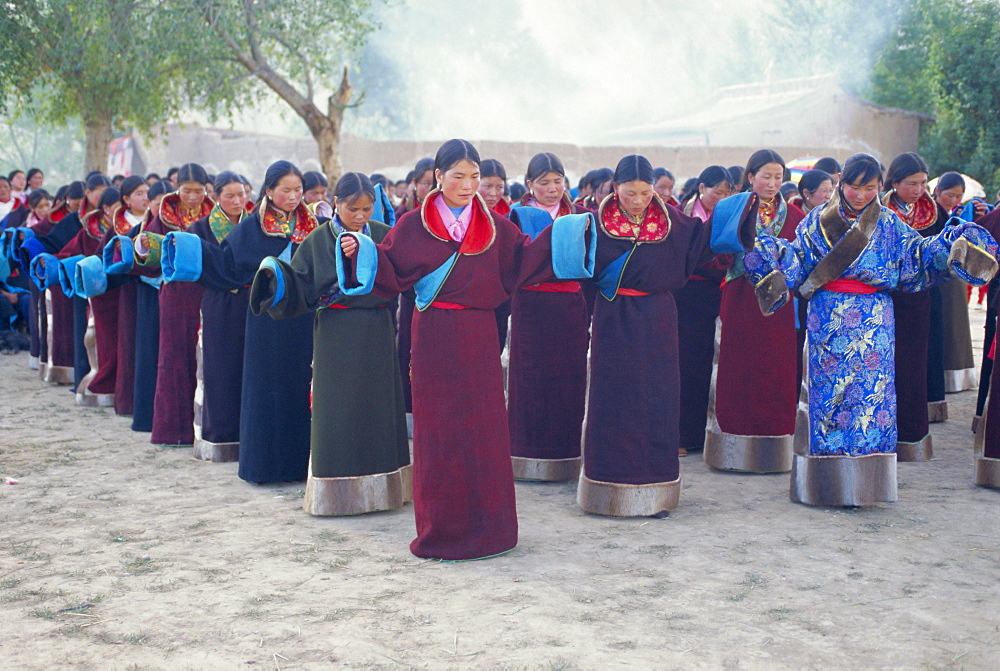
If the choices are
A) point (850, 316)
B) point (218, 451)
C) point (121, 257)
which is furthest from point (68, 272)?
point (850, 316)

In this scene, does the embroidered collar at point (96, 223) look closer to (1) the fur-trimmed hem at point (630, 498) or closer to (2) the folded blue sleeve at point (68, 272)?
(2) the folded blue sleeve at point (68, 272)

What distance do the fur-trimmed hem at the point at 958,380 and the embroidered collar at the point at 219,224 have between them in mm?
5797

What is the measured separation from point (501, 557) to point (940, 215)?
3.90 meters

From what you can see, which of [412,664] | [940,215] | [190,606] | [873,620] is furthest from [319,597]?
[940,215]

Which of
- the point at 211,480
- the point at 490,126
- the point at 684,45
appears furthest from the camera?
the point at 684,45

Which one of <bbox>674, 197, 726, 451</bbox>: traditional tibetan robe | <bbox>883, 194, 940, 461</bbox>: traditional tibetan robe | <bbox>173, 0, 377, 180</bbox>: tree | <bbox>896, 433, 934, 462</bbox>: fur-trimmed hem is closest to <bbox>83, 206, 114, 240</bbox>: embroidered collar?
<bbox>674, 197, 726, 451</bbox>: traditional tibetan robe

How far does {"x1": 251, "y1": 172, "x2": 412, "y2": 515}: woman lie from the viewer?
5051 millimetres

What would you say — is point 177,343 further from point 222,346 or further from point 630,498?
point 630,498

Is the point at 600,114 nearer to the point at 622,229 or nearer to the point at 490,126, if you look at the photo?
the point at 490,126

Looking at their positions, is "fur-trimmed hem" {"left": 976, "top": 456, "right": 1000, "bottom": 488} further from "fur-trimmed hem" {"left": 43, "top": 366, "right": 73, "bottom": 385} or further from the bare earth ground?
"fur-trimmed hem" {"left": 43, "top": 366, "right": 73, "bottom": 385}

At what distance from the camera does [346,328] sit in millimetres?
5059

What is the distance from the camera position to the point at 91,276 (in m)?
7.09

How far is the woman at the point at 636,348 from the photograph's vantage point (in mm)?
4875

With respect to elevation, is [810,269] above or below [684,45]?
below
